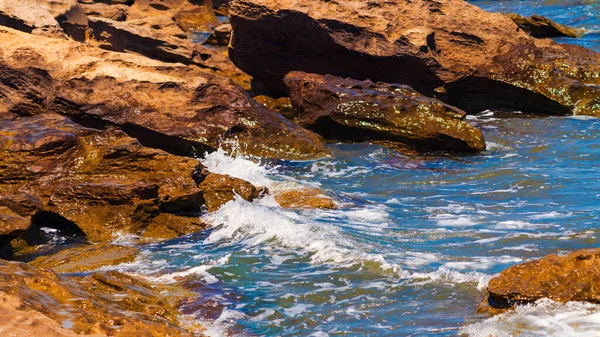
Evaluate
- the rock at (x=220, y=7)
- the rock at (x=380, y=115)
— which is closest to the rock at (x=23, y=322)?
the rock at (x=380, y=115)

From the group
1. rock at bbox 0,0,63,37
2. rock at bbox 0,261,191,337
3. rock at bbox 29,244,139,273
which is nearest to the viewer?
rock at bbox 0,261,191,337

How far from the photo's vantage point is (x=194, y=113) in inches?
454

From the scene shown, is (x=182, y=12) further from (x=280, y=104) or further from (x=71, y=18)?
(x=280, y=104)

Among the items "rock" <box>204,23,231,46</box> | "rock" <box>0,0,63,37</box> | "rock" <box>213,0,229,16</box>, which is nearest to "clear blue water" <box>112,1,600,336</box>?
"rock" <box>0,0,63,37</box>

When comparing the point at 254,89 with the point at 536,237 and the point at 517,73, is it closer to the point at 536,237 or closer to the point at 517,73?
the point at 517,73

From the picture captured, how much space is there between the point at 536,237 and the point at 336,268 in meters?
2.06

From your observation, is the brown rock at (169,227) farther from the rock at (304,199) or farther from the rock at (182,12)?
the rock at (182,12)

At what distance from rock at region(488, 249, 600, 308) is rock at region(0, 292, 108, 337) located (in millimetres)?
2821

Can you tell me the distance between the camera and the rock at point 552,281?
5.82m

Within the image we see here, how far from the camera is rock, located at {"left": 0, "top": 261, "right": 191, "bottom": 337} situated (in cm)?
463

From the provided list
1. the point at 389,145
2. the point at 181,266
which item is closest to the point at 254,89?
the point at 389,145

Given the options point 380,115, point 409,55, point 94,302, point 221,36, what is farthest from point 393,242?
point 221,36

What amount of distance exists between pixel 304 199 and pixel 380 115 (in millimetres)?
3216

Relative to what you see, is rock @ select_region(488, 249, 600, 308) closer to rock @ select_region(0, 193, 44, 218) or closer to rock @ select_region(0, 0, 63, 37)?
rock @ select_region(0, 193, 44, 218)
